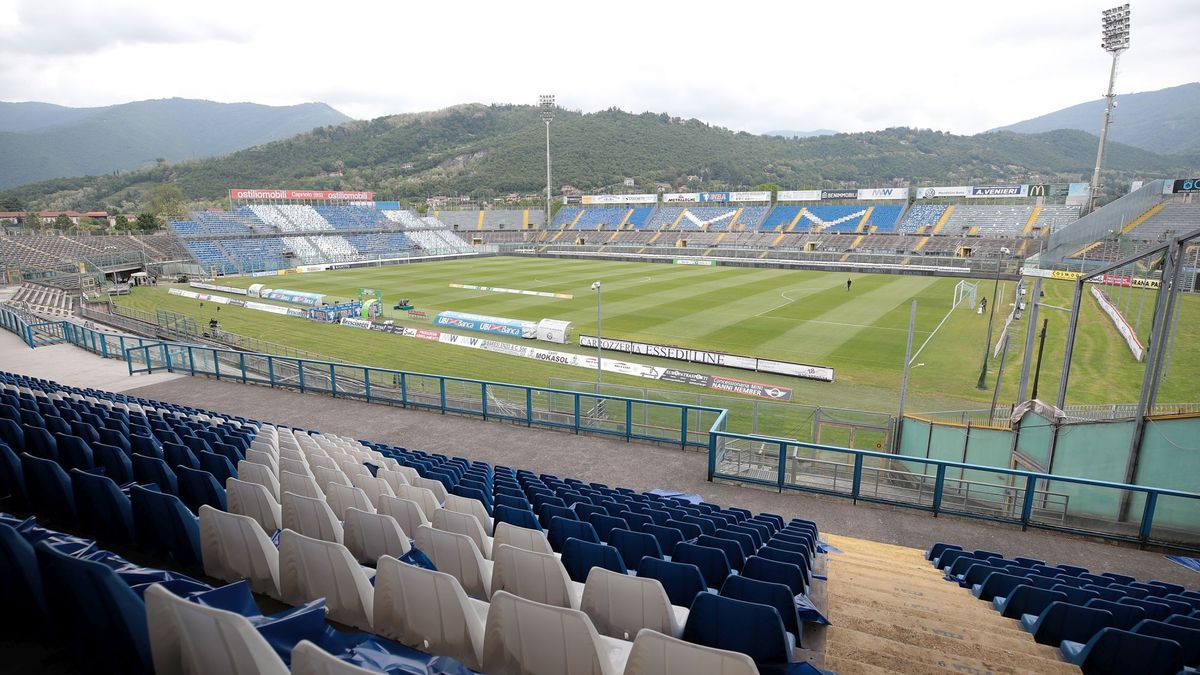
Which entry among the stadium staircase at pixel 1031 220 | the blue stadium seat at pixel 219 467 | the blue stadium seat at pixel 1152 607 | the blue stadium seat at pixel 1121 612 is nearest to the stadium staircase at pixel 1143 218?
the stadium staircase at pixel 1031 220

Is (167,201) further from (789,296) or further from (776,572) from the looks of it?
(776,572)

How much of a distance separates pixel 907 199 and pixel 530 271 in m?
53.9

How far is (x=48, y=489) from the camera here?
5570mm

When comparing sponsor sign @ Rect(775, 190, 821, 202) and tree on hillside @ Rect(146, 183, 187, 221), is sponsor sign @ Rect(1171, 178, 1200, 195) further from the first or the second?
tree on hillside @ Rect(146, 183, 187, 221)

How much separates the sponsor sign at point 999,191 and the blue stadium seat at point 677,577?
87.5 meters

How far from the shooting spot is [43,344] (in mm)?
25172

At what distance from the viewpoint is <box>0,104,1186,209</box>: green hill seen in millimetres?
167125

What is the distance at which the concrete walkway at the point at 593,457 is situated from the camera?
30.2 feet

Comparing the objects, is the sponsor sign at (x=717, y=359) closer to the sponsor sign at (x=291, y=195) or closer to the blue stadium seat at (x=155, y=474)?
the blue stadium seat at (x=155, y=474)

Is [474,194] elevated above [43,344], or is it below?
above

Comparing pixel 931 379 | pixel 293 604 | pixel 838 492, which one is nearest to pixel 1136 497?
pixel 838 492

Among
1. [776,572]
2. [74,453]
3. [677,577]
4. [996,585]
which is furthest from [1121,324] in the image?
[74,453]

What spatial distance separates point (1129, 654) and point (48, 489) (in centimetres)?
905

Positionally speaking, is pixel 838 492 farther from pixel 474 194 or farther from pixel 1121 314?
pixel 474 194
